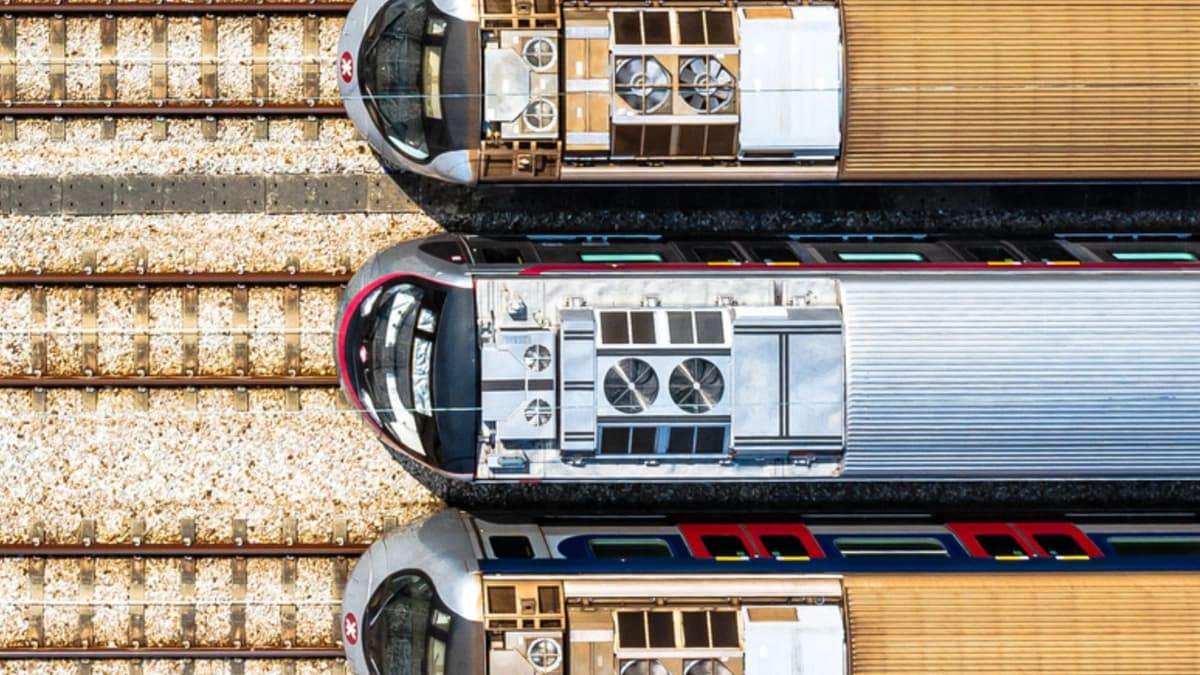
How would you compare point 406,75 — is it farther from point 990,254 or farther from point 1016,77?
point 990,254

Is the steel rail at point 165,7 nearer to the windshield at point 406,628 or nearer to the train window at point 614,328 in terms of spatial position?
the train window at point 614,328

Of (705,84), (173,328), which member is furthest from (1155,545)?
(173,328)

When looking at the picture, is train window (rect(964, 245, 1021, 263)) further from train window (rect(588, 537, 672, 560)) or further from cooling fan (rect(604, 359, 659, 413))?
train window (rect(588, 537, 672, 560))

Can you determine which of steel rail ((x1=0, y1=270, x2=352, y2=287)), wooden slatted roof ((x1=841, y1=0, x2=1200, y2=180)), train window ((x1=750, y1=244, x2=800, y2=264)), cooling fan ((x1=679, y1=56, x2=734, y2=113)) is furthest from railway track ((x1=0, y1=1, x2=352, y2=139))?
wooden slatted roof ((x1=841, y1=0, x2=1200, y2=180))

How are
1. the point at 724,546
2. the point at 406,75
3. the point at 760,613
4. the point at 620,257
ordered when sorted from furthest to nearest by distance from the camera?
1. the point at 724,546
2. the point at 620,257
3. the point at 406,75
4. the point at 760,613

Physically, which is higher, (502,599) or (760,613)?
(502,599)

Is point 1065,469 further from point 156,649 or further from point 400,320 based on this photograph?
point 156,649

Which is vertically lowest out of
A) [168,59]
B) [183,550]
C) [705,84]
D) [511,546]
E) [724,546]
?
[183,550]

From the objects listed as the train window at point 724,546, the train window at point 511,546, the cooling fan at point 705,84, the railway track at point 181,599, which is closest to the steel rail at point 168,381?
the railway track at point 181,599
